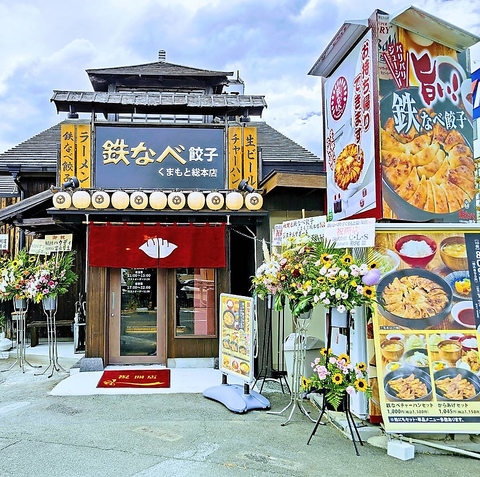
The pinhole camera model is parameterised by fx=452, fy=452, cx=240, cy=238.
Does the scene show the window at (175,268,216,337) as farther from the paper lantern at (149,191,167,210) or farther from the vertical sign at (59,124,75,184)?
the vertical sign at (59,124,75,184)

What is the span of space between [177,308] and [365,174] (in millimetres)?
4445

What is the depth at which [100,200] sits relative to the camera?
7.86m

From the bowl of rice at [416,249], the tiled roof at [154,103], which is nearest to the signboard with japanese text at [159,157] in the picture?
the tiled roof at [154,103]

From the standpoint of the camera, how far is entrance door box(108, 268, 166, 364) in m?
8.48

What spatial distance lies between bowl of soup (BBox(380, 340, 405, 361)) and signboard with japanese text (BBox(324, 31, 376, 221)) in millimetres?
1634

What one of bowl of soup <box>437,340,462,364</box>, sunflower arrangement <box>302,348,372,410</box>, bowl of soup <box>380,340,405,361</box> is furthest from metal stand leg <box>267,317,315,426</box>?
bowl of soup <box>437,340,462,364</box>

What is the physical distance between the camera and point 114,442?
4.80m

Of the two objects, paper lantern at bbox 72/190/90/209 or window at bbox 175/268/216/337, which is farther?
window at bbox 175/268/216/337

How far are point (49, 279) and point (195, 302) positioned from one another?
2665 mm

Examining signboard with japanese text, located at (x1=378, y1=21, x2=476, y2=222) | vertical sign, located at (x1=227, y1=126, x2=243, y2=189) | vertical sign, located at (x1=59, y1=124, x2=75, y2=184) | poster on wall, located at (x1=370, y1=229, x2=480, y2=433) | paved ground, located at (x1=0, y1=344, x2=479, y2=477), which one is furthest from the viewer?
vertical sign, located at (x1=227, y1=126, x2=243, y2=189)

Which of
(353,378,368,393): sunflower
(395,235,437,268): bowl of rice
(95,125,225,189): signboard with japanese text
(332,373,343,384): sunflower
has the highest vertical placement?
(95,125,225,189): signboard with japanese text

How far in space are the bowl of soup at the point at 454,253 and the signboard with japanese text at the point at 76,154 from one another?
5.99 meters

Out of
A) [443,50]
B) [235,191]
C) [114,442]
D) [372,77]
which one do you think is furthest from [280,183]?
[114,442]

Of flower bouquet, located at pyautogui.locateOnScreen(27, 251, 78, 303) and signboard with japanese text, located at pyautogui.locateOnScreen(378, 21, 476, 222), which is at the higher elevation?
signboard with japanese text, located at pyautogui.locateOnScreen(378, 21, 476, 222)
